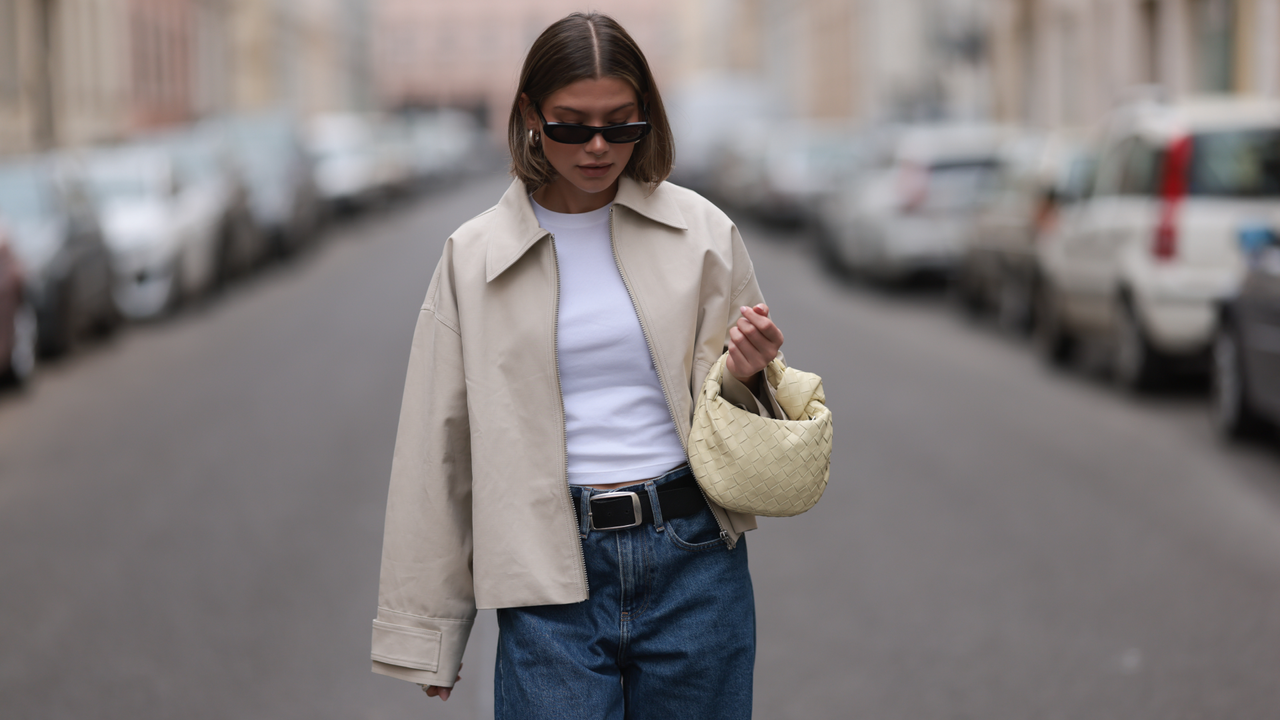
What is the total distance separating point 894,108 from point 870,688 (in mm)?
37537

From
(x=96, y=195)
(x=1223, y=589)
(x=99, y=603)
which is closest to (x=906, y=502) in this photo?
(x=1223, y=589)

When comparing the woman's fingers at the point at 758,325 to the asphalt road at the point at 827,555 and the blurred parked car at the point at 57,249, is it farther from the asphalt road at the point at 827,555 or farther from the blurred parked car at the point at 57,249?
the blurred parked car at the point at 57,249

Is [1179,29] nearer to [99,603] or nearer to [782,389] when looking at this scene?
[99,603]

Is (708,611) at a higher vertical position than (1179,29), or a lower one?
lower

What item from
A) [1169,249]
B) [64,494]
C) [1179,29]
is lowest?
[64,494]

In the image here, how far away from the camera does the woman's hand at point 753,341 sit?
253cm

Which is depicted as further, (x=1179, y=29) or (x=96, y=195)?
(x=1179, y=29)

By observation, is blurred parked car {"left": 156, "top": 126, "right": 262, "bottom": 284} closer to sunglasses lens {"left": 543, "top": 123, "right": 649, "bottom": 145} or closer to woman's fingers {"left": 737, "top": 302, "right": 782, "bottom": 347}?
sunglasses lens {"left": 543, "top": 123, "right": 649, "bottom": 145}

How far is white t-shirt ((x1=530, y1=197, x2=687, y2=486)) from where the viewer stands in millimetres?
2656

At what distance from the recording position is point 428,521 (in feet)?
8.99

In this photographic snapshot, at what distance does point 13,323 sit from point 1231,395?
7.98m

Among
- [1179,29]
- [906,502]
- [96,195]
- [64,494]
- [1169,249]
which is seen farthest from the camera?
[1179,29]

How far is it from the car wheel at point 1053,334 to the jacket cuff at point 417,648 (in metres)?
10.4

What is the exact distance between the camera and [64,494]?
8.48 m
